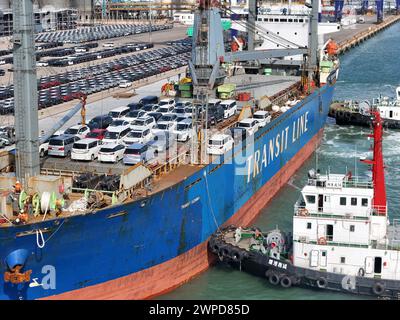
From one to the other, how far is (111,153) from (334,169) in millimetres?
14655

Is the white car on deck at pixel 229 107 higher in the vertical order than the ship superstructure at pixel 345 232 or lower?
higher

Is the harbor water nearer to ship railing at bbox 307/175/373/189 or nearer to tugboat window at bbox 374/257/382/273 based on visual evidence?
tugboat window at bbox 374/257/382/273

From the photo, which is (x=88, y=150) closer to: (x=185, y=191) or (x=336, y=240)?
(x=185, y=191)

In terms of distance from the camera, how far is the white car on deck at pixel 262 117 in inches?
1203

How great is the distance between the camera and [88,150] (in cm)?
2397

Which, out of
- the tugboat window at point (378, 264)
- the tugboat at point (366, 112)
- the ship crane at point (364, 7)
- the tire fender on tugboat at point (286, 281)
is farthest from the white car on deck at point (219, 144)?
the ship crane at point (364, 7)

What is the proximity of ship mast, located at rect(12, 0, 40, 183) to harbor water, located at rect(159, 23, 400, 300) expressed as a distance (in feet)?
18.3

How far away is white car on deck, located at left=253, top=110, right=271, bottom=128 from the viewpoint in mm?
30562

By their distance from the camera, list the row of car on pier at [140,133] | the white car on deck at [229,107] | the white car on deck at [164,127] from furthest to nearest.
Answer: the white car on deck at [229,107]
the white car on deck at [164,127]
the row of car on pier at [140,133]

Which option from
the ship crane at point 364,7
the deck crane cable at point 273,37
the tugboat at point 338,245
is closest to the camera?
the tugboat at point 338,245

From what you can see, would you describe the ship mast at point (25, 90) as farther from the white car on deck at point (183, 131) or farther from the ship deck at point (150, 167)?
the white car on deck at point (183, 131)

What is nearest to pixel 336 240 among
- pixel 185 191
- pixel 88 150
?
pixel 185 191

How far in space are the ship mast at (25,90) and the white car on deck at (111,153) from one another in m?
3.26
